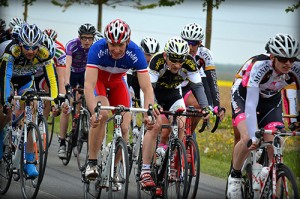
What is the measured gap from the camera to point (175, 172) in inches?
356

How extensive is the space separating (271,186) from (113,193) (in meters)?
1.97

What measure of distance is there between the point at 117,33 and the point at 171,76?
1339 mm

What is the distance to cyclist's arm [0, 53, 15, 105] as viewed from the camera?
9.50 meters

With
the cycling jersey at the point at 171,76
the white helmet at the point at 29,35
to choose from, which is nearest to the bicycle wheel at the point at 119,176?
the cycling jersey at the point at 171,76

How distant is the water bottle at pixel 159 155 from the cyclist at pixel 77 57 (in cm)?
362

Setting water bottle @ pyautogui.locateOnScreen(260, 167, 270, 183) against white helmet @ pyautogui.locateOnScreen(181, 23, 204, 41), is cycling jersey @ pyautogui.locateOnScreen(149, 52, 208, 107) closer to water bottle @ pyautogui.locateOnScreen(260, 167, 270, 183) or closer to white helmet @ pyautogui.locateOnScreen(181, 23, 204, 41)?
white helmet @ pyautogui.locateOnScreen(181, 23, 204, 41)

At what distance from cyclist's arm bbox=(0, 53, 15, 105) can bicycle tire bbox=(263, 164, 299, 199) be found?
363 cm

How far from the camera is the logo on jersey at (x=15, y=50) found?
9727 mm

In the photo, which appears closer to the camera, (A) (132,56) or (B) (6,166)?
(A) (132,56)

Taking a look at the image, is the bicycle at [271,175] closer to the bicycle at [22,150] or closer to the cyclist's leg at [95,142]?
the cyclist's leg at [95,142]

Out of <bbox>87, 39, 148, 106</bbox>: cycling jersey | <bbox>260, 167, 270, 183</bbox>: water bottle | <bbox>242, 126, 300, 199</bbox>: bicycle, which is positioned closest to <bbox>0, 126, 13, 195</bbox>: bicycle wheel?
<bbox>87, 39, 148, 106</bbox>: cycling jersey

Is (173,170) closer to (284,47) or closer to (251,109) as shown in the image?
(251,109)

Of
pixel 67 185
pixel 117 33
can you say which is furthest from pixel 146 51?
pixel 117 33

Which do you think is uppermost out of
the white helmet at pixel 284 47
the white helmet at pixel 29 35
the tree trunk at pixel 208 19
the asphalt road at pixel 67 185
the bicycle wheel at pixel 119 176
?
the tree trunk at pixel 208 19
